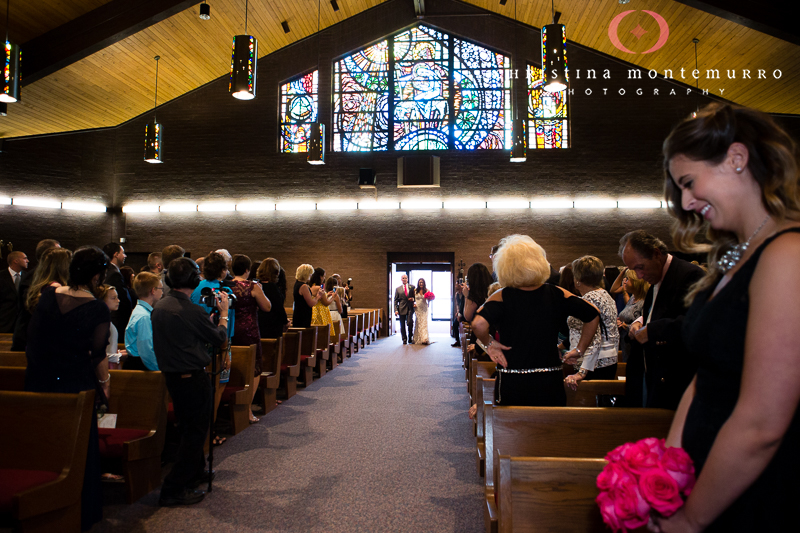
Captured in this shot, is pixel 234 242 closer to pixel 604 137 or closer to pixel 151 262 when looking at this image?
pixel 151 262

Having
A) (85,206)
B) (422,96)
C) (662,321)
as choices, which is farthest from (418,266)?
(662,321)

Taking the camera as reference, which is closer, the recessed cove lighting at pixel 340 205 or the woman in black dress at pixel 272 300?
the woman in black dress at pixel 272 300

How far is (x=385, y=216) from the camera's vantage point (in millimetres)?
12172

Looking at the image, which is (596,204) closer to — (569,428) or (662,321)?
(662,321)

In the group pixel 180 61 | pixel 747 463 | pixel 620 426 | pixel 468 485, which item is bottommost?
pixel 468 485

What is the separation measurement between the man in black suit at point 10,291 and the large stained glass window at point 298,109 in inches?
298

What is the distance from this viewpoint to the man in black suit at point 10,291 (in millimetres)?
5316

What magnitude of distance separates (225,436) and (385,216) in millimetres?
8433

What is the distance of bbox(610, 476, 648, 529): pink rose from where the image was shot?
3.10 ft

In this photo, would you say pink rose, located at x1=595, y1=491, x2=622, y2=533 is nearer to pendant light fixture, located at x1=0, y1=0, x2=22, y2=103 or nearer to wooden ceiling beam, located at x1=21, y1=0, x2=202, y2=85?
pendant light fixture, located at x1=0, y1=0, x2=22, y2=103

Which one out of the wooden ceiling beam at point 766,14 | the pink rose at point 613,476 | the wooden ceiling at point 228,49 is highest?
the wooden ceiling at point 228,49

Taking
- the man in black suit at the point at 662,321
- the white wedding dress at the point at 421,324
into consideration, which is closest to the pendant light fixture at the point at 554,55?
the man in black suit at the point at 662,321

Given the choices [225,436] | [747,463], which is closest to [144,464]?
[225,436]

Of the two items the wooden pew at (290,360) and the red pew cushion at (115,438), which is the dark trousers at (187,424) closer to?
the red pew cushion at (115,438)
